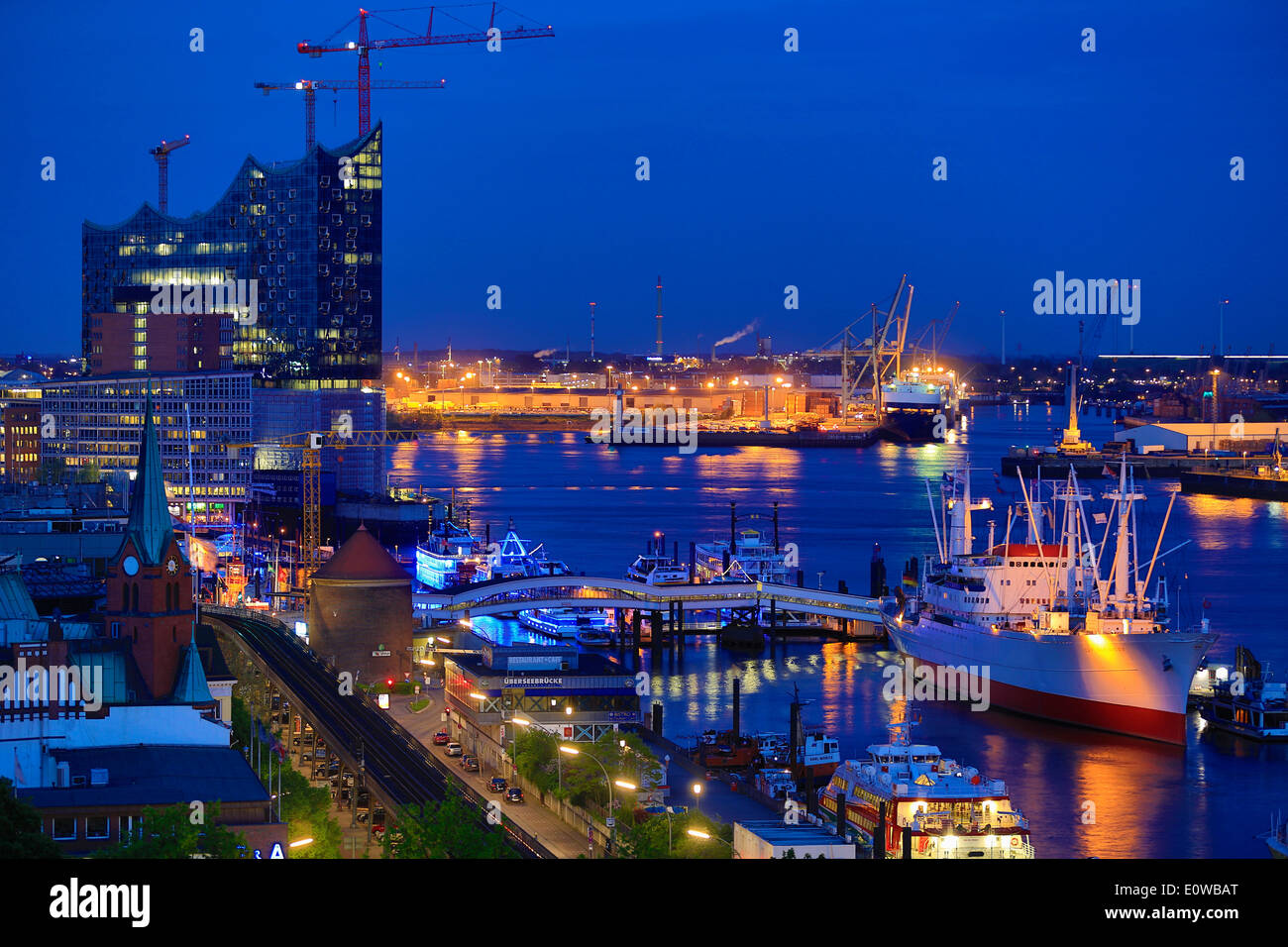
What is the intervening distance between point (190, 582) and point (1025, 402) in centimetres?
11871

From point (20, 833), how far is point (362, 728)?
6.66 metres

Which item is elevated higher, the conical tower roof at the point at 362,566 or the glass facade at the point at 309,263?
the glass facade at the point at 309,263

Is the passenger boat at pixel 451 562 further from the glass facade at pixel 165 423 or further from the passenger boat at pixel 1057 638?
the glass facade at pixel 165 423

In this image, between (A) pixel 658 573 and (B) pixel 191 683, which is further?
(A) pixel 658 573

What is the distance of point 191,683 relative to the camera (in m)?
11.8

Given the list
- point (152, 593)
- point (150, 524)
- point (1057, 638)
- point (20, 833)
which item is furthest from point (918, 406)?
point (20, 833)

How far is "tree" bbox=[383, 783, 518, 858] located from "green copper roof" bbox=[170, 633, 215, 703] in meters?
2.65

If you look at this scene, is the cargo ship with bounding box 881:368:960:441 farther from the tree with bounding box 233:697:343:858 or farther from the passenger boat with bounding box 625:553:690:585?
the tree with bounding box 233:697:343:858

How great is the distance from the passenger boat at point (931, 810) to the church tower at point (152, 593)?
495cm

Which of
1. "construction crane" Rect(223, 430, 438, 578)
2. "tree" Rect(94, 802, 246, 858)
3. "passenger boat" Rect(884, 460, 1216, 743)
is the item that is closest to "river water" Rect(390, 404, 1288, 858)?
"passenger boat" Rect(884, 460, 1216, 743)

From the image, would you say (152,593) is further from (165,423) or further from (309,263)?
(309,263)

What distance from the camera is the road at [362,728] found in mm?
10844

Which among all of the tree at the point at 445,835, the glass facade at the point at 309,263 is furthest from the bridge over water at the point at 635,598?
the glass facade at the point at 309,263
